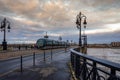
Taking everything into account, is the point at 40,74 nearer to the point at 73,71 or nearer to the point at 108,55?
the point at 73,71

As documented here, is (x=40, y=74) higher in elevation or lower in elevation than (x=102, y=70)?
lower

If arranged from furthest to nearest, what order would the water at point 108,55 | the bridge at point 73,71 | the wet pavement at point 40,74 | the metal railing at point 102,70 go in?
the water at point 108,55 < the wet pavement at point 40,74 < the bridge at point 73,71 < the metal railing at point 102,70

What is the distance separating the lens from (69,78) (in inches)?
418

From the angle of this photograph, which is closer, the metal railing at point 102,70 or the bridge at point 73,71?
the metal railing at point 102,70

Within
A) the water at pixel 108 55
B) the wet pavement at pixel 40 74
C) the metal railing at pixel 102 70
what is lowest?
the water at pixel 108 55

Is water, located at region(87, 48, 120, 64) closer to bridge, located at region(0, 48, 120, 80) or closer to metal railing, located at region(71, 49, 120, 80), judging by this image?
bridge, located at region(0, 48, 120, 80)

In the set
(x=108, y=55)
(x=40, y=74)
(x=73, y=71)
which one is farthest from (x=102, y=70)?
(x=108, y=55)

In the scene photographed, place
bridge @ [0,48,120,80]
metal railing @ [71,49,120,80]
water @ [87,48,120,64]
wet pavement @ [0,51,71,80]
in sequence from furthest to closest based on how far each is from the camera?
water @ [87,48,120,64], wet pavement @ [0,51,71,80], bridge @ [0,48,120,80], metal railing @ [71,49,120,80]

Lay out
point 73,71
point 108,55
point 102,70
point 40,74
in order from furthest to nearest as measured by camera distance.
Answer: point 108,55 → point 73,71 → point 40,74 → point 102,70

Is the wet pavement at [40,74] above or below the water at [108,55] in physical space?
above

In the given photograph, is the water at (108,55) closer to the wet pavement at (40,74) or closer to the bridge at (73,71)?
the wet pavement at (40,74)

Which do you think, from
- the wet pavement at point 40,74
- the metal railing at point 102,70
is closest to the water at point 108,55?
the wet pavement at point 40,74

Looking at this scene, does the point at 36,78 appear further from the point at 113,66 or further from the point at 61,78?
the point at 113,66

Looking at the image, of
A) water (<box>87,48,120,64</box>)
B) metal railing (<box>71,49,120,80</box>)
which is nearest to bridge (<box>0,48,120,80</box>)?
metal railing (<box>71,49,120,80</box>)
